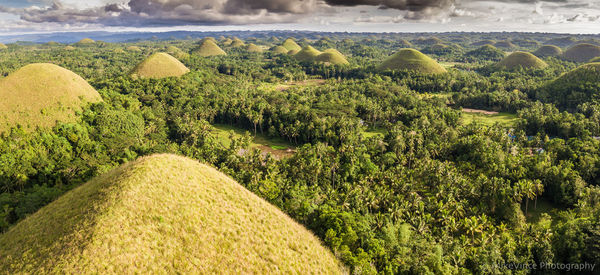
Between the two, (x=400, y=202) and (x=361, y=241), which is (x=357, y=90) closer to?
(x=400, y=202)

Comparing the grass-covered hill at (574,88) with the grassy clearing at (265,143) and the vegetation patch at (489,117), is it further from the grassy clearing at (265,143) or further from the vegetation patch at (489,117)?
the grassy clearing at (265,143)

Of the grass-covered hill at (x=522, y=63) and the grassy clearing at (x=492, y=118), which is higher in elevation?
the grass-covered hill at (x=522, y=63)

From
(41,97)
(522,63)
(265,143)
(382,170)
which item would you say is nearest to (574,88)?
(522,63)

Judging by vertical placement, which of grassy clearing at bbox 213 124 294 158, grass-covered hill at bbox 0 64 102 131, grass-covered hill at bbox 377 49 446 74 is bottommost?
grassy clearing at bbox 213 124 294 158

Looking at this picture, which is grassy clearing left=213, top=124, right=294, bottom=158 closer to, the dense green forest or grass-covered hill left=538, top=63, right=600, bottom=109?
the dense green forest

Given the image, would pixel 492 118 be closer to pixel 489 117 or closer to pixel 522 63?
pixel 489 117

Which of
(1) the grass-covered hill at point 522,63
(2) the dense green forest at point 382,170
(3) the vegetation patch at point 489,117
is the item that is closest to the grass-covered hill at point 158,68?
(2) the dense green forest at point 382,170

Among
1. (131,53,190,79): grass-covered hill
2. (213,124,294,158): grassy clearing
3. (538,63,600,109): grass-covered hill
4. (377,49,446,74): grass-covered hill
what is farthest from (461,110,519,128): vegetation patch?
(131,53,190,79): grass-covered hill
